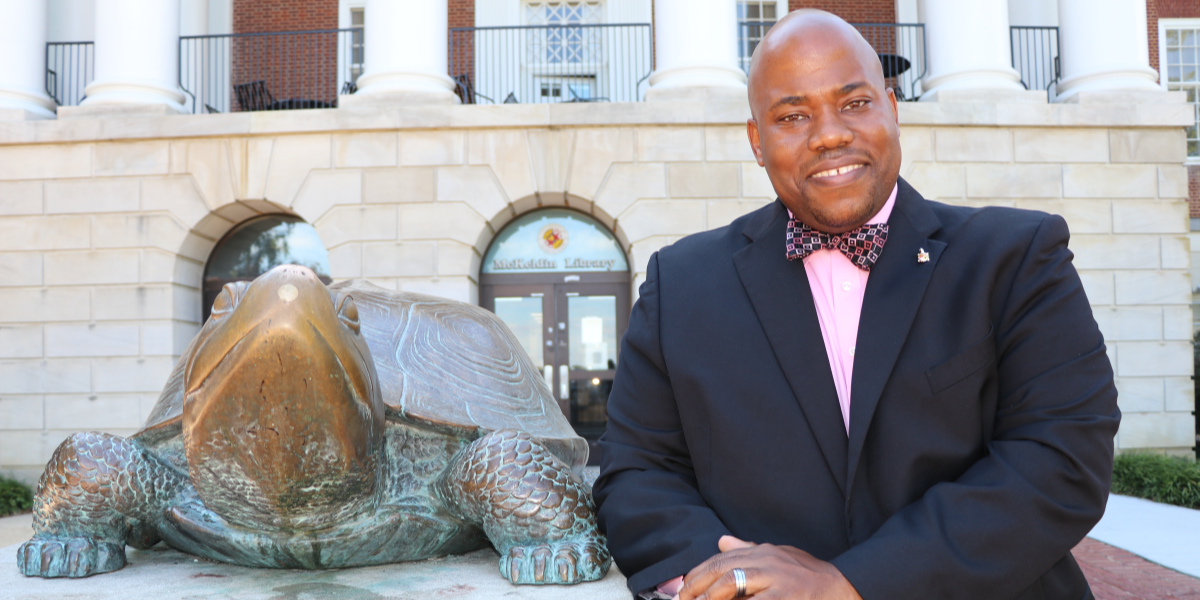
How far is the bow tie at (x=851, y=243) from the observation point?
1711 mm

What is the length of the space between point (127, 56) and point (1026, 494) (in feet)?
43.5

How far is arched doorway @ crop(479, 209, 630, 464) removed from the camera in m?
11.9

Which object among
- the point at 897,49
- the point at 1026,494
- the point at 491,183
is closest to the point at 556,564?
the point at 1026,494

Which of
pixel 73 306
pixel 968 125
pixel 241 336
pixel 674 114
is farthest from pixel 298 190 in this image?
pixel 241 336

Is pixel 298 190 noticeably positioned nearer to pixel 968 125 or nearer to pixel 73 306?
pixel 73 306

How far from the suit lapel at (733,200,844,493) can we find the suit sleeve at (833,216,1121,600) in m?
0.22

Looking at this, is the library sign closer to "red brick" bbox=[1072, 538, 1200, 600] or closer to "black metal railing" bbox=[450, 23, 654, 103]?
"black metal railing" bbox=[450, 23, 654, 103]

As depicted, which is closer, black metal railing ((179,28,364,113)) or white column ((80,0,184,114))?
white column ((80,0,184,114))

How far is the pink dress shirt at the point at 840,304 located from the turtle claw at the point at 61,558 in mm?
1730

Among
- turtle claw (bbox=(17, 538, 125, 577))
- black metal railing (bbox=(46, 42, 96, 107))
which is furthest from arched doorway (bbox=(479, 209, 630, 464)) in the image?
turtle claw (bbox=(17, 538, 125, 577))

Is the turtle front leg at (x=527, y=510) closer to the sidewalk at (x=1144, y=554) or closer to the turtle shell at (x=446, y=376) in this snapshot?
the turtle shell at (x=446, y=376)

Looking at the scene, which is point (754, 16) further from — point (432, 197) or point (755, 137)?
point (755, 137)

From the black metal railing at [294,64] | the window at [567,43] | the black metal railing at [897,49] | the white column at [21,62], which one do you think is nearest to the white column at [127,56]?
the white column at [21,62]

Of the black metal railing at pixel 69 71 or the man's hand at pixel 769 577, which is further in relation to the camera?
the black metal railing at pixel 69 71
